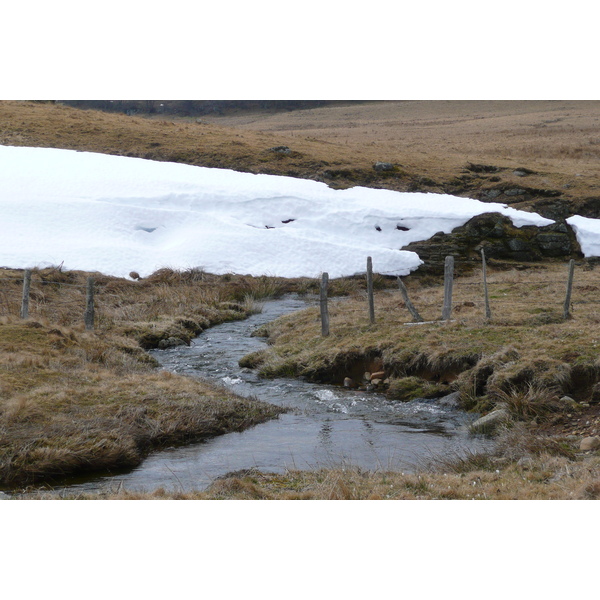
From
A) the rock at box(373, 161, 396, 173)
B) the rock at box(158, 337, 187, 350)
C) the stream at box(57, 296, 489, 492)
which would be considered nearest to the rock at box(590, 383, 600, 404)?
the stream at box(57, 296, 489, 492)

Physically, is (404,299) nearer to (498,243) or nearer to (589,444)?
(589,444)

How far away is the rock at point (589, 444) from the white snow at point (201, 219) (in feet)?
59.1

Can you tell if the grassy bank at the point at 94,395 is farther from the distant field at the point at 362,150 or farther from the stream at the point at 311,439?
the distant field at the point at 362,150

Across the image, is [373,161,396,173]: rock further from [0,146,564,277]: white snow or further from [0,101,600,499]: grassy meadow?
[0,101,600,499]: grassy meadow

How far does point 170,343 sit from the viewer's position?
1888 cm

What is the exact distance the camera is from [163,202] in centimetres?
3253

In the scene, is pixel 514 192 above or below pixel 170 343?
above

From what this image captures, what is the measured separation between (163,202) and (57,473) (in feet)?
79.6

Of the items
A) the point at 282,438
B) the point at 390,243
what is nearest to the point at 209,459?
the point at 282,438

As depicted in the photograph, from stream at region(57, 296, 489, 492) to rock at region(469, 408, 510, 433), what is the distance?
Result: 0.20 m

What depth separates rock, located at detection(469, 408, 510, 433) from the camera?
37.0ft

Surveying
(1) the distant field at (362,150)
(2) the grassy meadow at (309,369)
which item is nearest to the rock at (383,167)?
(1) the distant field at (362,150)

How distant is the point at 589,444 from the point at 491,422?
6.91ft

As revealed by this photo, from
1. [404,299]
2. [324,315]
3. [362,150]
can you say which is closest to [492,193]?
[362,150]
